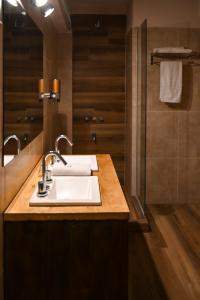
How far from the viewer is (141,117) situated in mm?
4414

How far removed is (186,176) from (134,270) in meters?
1.95

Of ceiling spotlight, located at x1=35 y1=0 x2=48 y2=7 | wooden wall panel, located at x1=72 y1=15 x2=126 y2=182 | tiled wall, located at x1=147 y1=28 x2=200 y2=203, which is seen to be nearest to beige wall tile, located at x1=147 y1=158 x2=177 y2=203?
tiled wall, located at x1=147 y1=28 x2=200 y2=203

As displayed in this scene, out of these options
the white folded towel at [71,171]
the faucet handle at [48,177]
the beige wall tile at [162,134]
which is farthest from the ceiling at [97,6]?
the faucet handle at [48,177]

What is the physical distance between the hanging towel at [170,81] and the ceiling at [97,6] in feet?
3.10

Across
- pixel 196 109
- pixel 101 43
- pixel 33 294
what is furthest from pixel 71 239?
pixel 101 43

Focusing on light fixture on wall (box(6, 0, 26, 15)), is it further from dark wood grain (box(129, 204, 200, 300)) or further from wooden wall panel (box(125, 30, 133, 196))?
wooden wall panel (box(125, 30, 133, 196))

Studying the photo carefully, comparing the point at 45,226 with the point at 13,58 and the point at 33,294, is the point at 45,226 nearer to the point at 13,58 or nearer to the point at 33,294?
the point at 33,294

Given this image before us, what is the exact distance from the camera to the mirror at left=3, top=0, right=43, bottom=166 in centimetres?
206

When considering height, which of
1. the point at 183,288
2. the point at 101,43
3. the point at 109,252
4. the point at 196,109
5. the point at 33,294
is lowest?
the point at 183,288

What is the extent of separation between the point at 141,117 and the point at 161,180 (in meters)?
0.81

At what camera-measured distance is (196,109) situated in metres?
4.64

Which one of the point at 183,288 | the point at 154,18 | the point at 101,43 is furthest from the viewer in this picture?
the point at 101,43

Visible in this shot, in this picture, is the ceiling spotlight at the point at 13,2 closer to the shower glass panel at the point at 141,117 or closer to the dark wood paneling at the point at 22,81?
the dark wood paneling at the point at 22,81

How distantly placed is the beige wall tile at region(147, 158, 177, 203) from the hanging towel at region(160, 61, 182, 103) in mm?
713
